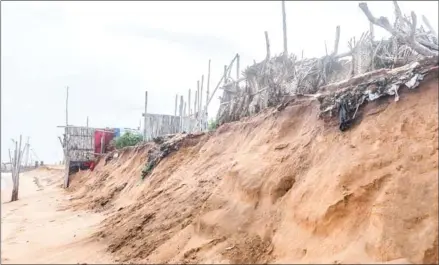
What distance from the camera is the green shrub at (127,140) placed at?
71.8 ft

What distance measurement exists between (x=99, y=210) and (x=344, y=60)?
21.8ft

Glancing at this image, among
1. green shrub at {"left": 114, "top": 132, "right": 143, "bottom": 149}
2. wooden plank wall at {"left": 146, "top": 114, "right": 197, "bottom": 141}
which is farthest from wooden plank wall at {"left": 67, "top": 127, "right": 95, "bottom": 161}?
wooden plank wall at {"left": 146, "top": 114, "right": 197, "bottom": 141}

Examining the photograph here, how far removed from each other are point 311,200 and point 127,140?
17.9 metres

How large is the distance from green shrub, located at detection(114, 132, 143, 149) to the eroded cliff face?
14391 mm

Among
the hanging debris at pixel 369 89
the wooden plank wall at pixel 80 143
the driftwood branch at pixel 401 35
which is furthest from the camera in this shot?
the wooden plank wall at pixel 80 143

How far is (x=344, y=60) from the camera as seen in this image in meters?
9.20

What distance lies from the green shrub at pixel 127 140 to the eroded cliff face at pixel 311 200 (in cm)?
1439

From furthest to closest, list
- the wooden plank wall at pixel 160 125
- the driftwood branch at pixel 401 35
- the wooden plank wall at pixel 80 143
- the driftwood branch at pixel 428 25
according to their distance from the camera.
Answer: the wooden plank wall at pixel 80 143
the wooden plank wall at pixel 160 125
the driftwood branch at pixel 428 25
the driftwood branch at pixel 401 35

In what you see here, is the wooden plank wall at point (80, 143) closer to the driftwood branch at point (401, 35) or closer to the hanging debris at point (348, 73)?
the hanging debris at point (348, 73)

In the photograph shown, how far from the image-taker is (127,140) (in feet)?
72.3

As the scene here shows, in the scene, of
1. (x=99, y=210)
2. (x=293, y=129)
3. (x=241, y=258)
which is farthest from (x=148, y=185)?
(x=241, y=258)

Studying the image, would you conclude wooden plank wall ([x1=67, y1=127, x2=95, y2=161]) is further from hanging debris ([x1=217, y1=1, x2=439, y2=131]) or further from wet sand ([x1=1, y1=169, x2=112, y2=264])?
hanging debris ([x1=217, y1=1, x2=439, y2=131])

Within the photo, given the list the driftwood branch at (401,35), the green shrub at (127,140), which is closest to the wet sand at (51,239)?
the driftwood branch at (401,35)

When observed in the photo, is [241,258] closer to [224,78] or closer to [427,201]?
[427,201]
